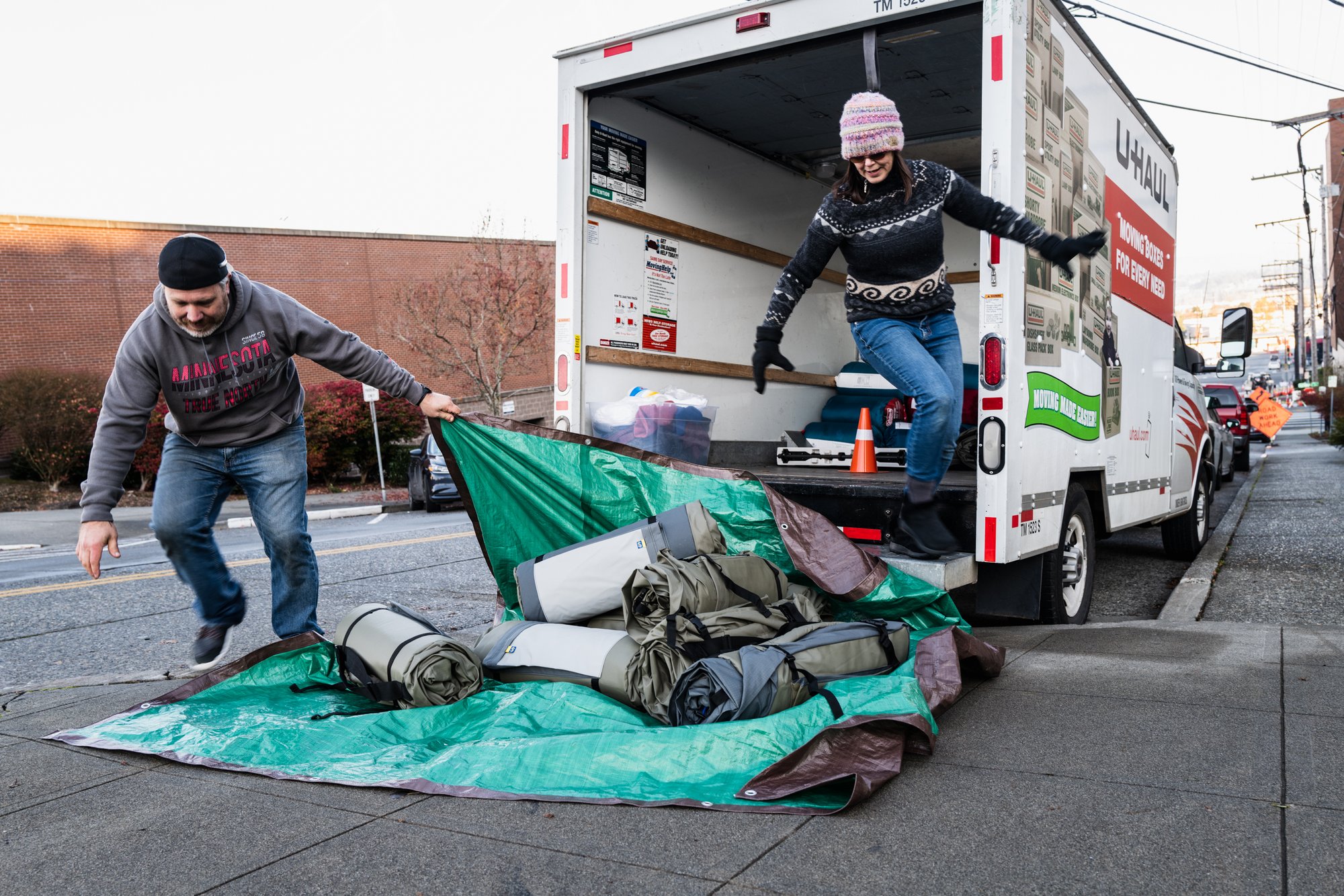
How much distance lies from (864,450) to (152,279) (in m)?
27.0

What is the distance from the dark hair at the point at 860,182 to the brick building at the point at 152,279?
76.8 feet

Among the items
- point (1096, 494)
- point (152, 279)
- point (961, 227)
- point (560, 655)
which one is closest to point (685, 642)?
point (560, 655)

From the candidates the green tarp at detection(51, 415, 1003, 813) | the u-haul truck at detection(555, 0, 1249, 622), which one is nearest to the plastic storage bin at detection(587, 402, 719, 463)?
the u-haul truck at detection(555, 0, 1249, 622)

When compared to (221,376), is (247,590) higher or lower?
lower

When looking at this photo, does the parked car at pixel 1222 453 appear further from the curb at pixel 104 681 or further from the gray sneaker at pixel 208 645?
the curb at pixel 104 681

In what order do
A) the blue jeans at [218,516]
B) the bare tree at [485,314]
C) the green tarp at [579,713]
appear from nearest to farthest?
the green tarp at [579,713] < the blue jeans at [218,516] < the bare tree at [485,314]

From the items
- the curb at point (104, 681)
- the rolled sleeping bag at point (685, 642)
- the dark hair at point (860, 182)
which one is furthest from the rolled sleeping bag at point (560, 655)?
the dark hair at point (860, 182)

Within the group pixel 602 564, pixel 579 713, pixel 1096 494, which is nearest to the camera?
pixel 579 713

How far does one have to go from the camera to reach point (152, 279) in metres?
27.8

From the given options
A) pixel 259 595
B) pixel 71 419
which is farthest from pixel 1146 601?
pixel 71 419

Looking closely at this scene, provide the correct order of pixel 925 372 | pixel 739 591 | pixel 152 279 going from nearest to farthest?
pixel 739 591
pixel 925 372
pixel 152 279

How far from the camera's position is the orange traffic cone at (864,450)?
618 cm

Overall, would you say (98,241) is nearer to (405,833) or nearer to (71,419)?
(71,419)

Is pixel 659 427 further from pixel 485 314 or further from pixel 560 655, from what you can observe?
pixel 485 314
